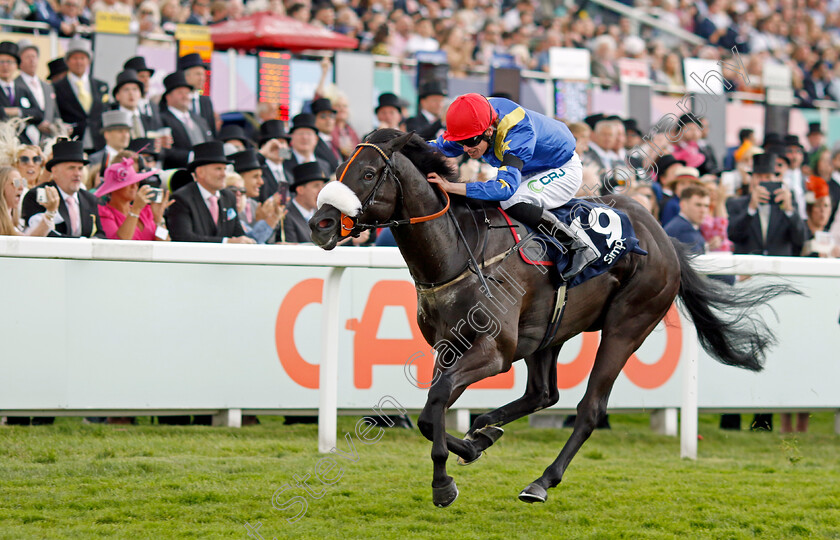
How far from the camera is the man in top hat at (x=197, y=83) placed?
31.1 feet

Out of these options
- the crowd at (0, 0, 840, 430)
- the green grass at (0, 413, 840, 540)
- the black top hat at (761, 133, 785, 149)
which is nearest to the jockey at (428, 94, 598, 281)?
the crowd at (0, 0, 840, 430)

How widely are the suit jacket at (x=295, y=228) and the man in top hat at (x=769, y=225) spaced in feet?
12.9

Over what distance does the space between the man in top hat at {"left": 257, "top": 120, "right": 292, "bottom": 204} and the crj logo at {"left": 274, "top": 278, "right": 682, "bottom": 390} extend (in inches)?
67.6

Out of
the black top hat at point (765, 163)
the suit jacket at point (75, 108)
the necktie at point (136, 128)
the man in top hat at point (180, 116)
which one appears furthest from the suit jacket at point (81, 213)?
the black top hat at point (765, 163)

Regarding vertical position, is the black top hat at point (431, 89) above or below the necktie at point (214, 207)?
above

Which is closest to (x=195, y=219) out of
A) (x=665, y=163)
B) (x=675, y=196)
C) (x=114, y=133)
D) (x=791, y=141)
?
(x=114, y=133)

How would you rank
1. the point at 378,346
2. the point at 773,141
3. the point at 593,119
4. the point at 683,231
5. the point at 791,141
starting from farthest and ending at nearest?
the point at 791,141 → the point at 773,141 → the point at 593,119 → the point at 683,231 → the point at 378,346

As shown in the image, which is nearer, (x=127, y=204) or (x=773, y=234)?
(x=127, y=204)

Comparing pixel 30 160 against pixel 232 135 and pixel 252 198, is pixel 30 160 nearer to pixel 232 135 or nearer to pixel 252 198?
pixel 252 198

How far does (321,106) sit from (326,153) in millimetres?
518

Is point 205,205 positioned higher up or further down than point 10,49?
further down

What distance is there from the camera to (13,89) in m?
8.66

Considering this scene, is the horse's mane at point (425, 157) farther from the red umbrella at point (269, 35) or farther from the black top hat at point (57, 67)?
the red umbrella at point (269, 35)

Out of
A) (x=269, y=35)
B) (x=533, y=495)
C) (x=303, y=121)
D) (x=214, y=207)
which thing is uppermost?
(x=269, y=35)
